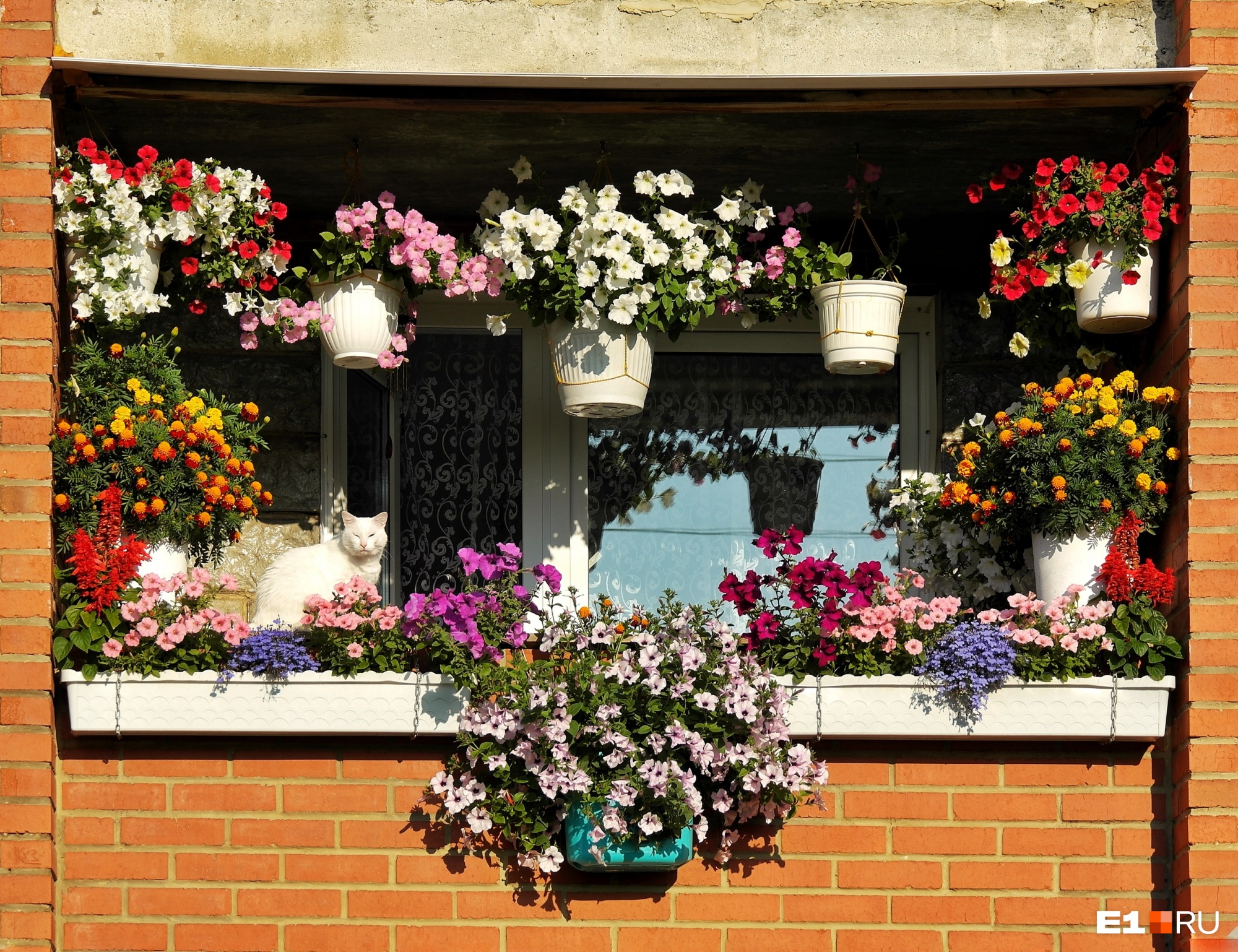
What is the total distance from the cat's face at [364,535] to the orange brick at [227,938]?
118cm

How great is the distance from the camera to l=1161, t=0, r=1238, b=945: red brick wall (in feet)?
16.2

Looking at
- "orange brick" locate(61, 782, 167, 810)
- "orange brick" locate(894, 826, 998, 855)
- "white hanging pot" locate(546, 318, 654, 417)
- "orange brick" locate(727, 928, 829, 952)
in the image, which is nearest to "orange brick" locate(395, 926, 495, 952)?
"orange brick" locate(727, 928, 829, 952)

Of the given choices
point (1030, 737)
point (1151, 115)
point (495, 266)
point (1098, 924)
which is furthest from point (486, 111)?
point (1098, 924)

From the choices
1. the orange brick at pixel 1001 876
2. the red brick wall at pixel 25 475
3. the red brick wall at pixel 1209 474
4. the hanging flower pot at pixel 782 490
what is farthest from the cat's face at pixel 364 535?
the red brick wall at pixel 1209 474

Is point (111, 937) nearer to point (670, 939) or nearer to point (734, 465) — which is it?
point (670, 939)

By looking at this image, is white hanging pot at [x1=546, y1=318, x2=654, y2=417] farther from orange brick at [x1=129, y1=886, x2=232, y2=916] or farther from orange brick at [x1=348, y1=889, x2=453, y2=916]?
orange brick at [x1=129, y1=886, x2=232, y2=916]

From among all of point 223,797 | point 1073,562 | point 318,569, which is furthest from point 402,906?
point 1073,562

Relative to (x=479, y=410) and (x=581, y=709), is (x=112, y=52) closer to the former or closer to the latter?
(x=479, y=410)

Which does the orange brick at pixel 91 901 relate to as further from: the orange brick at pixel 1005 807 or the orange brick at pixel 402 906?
the orange brick at pixel 1005 807

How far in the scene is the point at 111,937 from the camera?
5043 mm

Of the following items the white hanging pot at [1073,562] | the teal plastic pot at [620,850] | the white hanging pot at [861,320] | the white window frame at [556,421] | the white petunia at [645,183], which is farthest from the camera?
the white window frame at [556,421]

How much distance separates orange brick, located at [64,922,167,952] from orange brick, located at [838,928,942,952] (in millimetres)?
1994

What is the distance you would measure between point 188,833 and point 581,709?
123 centimetres

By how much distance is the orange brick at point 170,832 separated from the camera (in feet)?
16.7
